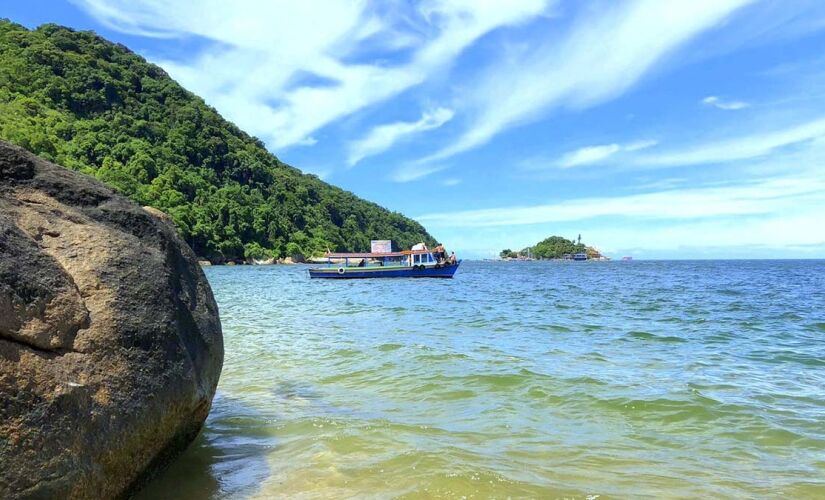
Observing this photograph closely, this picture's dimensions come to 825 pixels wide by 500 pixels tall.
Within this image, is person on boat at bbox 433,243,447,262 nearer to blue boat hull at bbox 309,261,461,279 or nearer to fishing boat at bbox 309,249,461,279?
fishing boat at bbox 309,249,461,279

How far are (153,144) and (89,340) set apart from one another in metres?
123

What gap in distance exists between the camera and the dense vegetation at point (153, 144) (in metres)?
89.9

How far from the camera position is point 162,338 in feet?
12.0

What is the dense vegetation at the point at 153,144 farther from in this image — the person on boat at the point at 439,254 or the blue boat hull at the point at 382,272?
the person on boat at the point at 439,254

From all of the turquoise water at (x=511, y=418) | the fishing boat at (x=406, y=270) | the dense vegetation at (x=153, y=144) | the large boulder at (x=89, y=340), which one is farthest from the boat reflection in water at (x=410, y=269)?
the large boulder at (x=89, y=340)

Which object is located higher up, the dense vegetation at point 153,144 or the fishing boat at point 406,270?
the dense vegetation at point 153,144

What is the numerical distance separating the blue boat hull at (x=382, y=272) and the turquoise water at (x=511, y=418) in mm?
39259

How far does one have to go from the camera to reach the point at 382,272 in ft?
176

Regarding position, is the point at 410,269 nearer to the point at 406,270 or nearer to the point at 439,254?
the point at 406,270

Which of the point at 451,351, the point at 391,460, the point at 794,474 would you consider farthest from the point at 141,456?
the point at 451,351

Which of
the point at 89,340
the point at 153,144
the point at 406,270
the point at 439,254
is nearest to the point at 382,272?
the point at 406,270

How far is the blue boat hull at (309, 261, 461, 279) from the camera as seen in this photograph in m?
53.0

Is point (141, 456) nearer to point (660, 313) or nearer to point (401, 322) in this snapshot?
point (401, 322)

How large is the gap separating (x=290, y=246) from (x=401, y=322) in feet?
340
